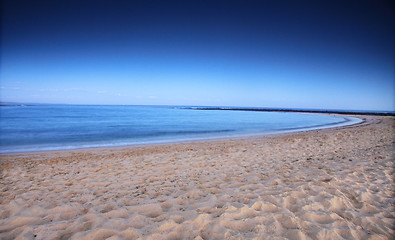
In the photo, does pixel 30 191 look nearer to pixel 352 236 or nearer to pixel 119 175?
pixel 119 175

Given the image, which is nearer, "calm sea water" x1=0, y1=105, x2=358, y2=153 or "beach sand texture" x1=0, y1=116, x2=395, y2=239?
"beach sand texture" x1=0, y1=116, x2=395, y2=239

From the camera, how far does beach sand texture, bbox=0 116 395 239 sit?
2760 millimetres

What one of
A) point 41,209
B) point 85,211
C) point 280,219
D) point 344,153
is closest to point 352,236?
point 280,219

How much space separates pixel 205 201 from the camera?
366 cm

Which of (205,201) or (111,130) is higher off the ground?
(205,201)

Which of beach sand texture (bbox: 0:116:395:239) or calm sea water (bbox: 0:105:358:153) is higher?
beach sand texture (bbox: 0:116:395:239)

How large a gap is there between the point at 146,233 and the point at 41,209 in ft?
7.60

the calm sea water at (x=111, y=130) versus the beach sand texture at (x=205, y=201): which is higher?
the beach sand texture at (x=205, y=201)

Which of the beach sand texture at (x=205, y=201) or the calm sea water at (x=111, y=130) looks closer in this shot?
the beach sand texture at (x=205, y=201)

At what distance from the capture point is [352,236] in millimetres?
2578

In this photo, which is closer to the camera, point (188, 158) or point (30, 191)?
point (30, 191)

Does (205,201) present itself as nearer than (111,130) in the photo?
Yes

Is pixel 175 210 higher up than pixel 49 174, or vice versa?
pixel 175 210

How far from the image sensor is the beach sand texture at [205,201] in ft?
9.05
